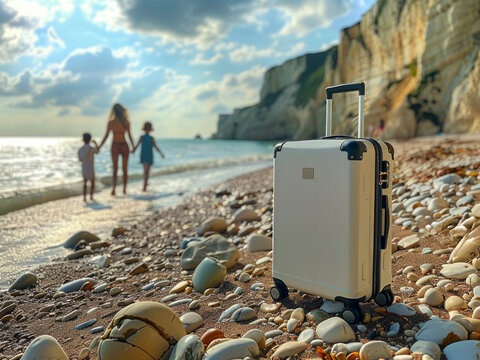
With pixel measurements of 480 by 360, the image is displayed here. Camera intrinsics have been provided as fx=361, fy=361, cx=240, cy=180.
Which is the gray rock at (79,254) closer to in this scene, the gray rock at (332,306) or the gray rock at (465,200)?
the gray rock at (332,306)

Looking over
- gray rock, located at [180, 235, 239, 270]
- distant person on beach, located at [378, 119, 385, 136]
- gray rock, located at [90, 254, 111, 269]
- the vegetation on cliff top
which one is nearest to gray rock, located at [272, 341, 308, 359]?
gray rock, located at [180, 235, 239, 270]

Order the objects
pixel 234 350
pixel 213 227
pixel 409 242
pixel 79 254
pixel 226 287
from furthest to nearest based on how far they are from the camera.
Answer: pixel 213 227, pixel 79 254, pixel 409 242, pixel 226 287, pixel 234 350

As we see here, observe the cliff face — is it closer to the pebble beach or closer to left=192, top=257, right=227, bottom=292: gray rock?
the pebble beach

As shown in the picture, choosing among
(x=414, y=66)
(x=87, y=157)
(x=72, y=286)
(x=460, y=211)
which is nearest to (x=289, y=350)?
(x=72, y=286)

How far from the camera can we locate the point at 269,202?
19.6 feet

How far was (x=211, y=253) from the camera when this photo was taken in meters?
3.54

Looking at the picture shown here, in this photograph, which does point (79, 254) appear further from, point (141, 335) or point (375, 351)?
point (375, 351)

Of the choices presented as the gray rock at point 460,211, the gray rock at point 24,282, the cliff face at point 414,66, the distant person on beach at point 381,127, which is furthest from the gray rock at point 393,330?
the distant person on beach at point 381,127

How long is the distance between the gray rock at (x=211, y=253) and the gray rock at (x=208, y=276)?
34 cm

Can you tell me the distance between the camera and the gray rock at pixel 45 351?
1.98m

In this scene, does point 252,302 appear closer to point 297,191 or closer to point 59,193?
point 297,191

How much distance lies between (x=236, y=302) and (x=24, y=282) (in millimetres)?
2209

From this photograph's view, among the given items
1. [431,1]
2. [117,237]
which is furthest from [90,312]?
[431,1]

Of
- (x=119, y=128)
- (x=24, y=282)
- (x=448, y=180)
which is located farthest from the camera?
(x=119, y=128)
